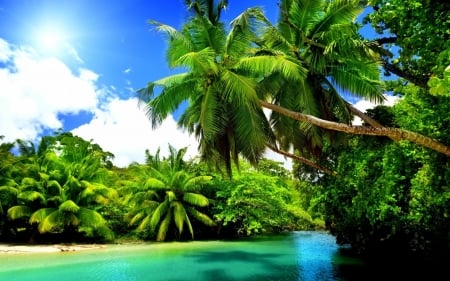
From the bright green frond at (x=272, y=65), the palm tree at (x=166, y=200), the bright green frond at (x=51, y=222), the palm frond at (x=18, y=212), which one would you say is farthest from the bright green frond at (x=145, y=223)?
the bright green frond at (x=272, y=65)

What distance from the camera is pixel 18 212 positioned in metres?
21.3

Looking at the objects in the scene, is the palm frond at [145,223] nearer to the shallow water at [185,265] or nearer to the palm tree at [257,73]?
the shallow water at [185,265]

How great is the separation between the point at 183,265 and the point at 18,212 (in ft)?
36.7

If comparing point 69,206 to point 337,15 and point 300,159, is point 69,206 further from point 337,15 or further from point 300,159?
point 337,15

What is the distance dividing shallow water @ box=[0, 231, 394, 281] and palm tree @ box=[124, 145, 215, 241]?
395 centimetres

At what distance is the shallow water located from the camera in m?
12.7

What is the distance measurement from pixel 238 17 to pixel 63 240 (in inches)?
728

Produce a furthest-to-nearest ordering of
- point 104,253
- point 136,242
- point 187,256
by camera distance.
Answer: point 136,242 → point 104,253 → point 187,256

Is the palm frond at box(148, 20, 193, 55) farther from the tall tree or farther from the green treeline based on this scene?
the green treeline

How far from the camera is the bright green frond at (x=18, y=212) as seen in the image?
833 inches

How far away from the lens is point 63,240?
23234 millimetres

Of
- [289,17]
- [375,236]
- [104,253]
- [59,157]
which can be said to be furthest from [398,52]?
[59,157]

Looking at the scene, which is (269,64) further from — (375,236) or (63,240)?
(63,240)

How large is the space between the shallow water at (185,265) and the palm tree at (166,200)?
3945 mm
